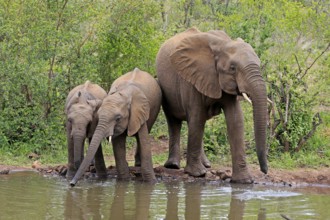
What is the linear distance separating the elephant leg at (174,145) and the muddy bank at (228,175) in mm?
304

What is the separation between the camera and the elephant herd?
34.9ft

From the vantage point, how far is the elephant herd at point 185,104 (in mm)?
10648

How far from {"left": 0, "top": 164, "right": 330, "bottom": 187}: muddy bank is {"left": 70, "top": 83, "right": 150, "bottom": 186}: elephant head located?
0.92 meters

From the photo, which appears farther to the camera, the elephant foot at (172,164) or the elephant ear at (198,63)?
the elephant foot at (172,164)

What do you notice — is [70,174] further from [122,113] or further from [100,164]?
[122,113]

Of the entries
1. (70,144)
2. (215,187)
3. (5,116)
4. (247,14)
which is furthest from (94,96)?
(247,14)

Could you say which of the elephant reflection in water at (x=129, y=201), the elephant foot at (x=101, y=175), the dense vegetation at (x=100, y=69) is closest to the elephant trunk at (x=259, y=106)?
the elephant reflection in water at (x=129, y=201)

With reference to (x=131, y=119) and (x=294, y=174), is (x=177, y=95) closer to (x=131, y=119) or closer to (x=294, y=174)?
(x=131, y=119)

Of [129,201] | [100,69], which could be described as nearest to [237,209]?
[129,201]

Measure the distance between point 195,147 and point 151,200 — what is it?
94.0 inches

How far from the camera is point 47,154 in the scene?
46.5 feet

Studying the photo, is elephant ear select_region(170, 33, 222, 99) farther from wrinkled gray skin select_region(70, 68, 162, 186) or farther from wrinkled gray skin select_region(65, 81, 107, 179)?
wrinkled gray skin select_region(65, 81, 107, 179)

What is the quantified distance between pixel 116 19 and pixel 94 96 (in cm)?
394

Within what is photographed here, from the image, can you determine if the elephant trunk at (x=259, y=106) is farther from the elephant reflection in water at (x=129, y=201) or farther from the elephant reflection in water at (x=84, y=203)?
the elephant reflection in water at (x=84, y=203)
